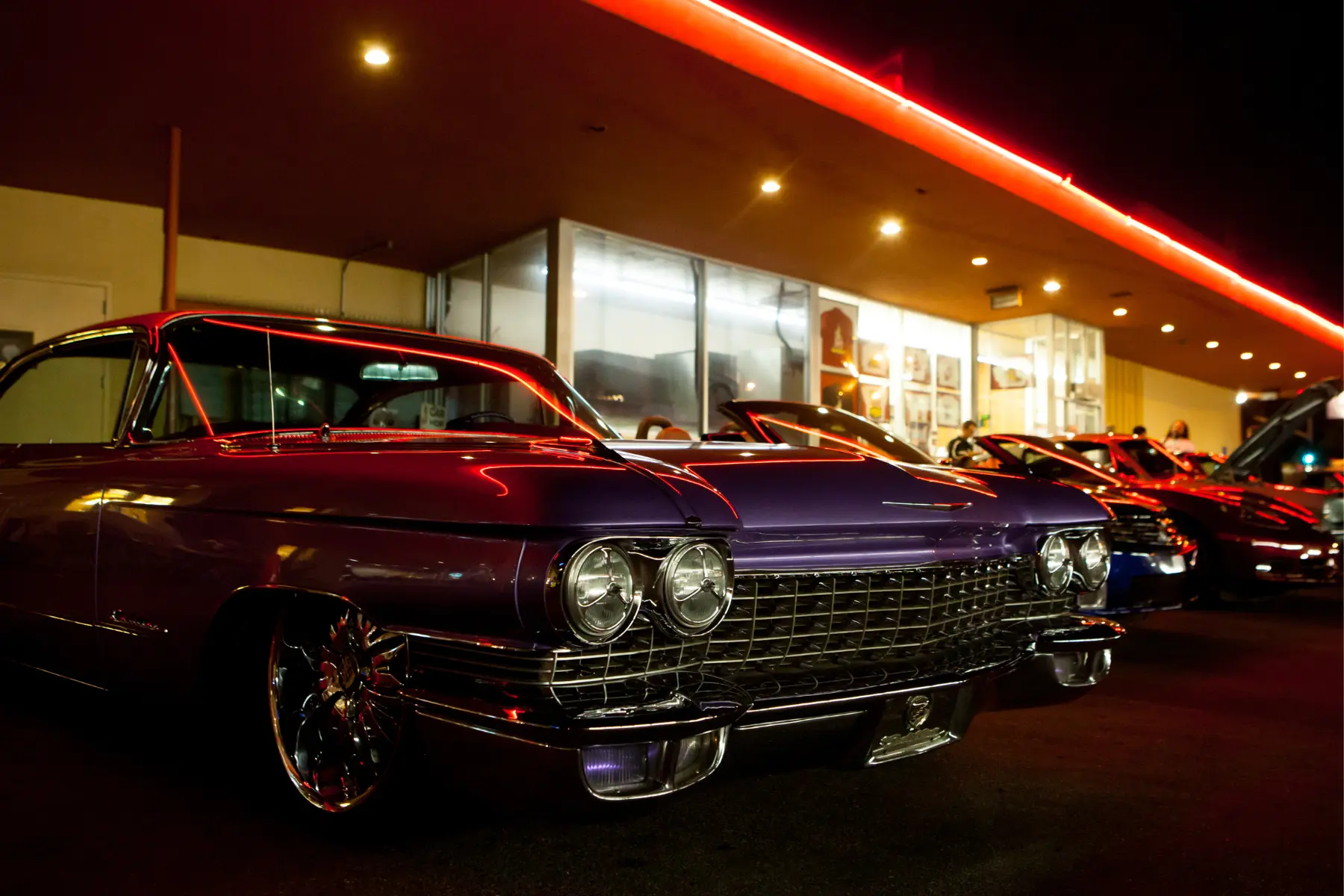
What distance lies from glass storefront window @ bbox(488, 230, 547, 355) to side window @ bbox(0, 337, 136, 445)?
700 centimetres

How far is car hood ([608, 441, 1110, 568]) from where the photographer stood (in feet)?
7.22

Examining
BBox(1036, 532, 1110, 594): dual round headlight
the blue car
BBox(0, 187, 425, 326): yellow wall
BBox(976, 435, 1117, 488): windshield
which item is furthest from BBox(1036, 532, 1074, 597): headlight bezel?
BBox(0, 187, 425, 326): yellow wall

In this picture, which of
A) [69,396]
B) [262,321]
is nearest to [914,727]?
[262,321]

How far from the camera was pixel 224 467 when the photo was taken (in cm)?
247

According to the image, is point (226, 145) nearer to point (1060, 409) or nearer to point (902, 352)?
point (902, 352)

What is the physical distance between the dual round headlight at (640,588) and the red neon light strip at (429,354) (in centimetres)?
114

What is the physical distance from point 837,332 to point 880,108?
6.99 meters

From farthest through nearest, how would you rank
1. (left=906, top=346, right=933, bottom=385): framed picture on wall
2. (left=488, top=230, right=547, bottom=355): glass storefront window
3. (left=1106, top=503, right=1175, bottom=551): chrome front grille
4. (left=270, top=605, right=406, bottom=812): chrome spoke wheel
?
(left=906, top=346, right=933, bottom=385): framed picture on wall < (left=488, top=230, right=547, bottom=355): glass storefront window < (left=1106, top=503, right=1175, bottom=551): chrome front grille < (left=270, top=605, right=406, bottom=812): chrome spoke wheel

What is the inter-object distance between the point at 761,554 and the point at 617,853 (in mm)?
833

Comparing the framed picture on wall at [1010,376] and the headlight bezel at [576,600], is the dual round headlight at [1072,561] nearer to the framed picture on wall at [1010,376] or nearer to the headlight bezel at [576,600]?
the headlight bezel at [576,600]

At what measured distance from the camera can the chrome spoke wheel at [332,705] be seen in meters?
2.11

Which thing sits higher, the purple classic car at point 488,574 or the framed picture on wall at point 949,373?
the framed picture on wall at point 949,373

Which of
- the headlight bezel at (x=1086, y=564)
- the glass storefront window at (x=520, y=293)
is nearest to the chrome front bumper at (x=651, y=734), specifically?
the headlight bezel at (x=1086, y=564)

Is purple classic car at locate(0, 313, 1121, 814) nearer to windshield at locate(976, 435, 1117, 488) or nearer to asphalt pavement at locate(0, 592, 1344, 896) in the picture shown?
asphalt pavement at locate(0, 592, 1344, 896)
